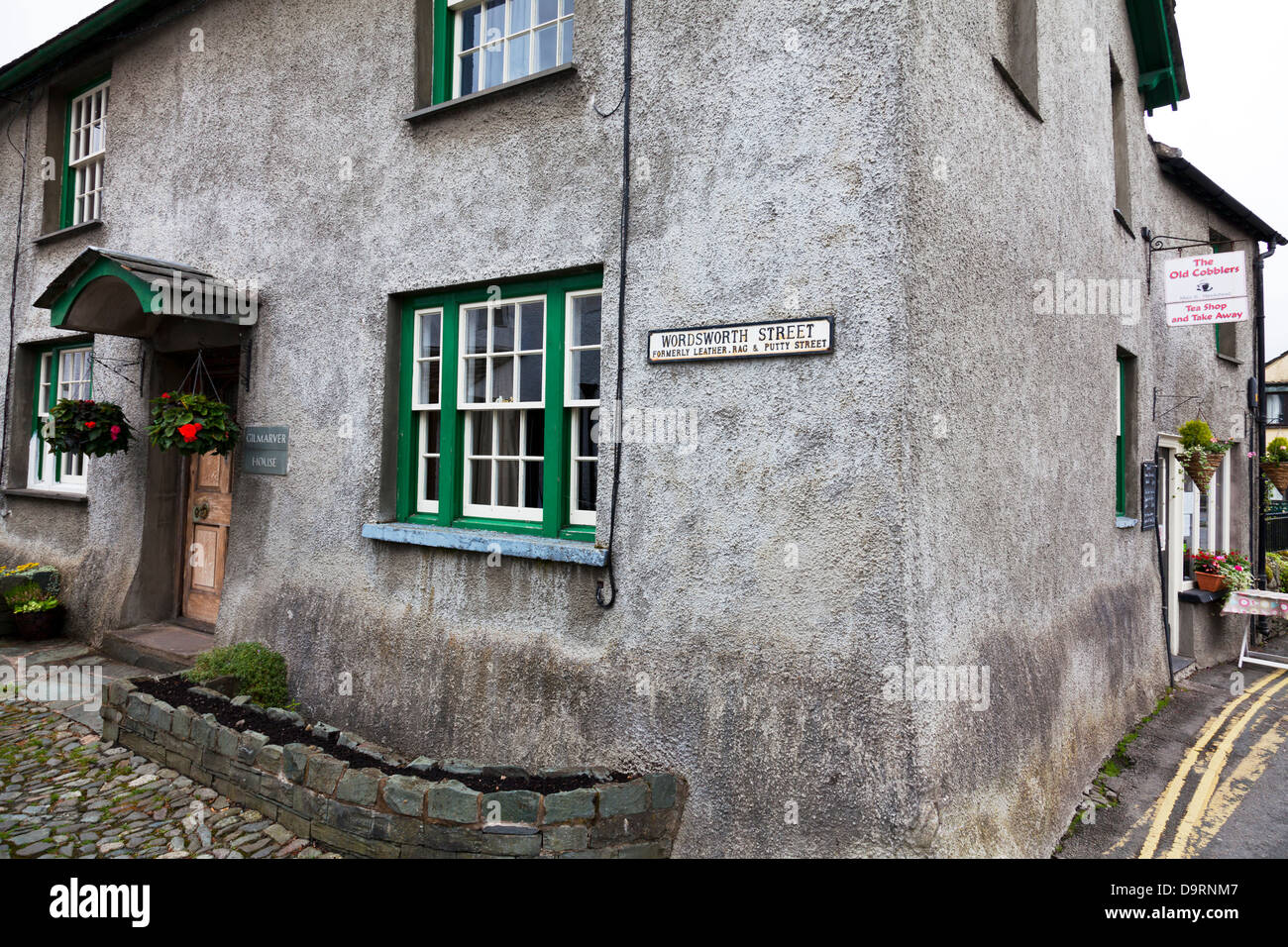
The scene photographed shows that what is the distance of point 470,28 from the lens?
257 inches

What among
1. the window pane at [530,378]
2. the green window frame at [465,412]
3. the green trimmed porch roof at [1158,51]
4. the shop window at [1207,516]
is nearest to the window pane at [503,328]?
the green window frame at [465,412]

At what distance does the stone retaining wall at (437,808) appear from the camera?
4324 mm

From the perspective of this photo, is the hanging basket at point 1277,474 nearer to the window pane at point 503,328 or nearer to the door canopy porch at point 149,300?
the window pane at point 503,328

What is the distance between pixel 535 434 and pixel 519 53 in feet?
9.51

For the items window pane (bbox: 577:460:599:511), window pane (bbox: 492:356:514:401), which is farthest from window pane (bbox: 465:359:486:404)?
window pane (bbox: 577:460:599:511)

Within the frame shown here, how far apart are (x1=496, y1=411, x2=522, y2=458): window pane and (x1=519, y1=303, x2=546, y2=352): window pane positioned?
499 mm

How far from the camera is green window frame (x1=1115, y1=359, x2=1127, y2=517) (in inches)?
352

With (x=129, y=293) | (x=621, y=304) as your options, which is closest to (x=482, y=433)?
(x=621, y=304)

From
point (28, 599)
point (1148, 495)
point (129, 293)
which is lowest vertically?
point (28, 599)

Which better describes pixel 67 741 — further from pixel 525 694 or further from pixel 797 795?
pixel 797 795

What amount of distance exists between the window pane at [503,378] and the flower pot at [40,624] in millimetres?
6616

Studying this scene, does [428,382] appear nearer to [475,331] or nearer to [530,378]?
[475,331]

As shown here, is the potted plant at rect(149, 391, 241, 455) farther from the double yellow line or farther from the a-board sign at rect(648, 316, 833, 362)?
the double yellow line
